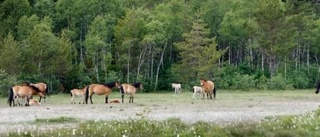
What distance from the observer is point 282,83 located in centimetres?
6856

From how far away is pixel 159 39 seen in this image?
6862 cm

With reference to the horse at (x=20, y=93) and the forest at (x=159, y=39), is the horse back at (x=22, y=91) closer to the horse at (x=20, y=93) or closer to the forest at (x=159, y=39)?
the horse at (x=20, y=93)

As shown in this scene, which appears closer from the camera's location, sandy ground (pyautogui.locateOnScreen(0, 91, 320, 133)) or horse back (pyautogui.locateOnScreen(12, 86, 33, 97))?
sandy ground (pyautogui.locateOnScreen(0, 91, 320, 133))

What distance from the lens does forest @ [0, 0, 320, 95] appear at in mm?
64062

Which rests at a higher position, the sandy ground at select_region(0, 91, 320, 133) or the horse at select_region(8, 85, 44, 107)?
the horse at select_region(8, 85, 44, 107)

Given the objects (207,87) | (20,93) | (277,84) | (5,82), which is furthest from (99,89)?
(277,84)

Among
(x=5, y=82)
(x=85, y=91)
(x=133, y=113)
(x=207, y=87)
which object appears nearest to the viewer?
(x=133, y=113)

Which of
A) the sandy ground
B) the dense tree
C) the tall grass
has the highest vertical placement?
the dense tree

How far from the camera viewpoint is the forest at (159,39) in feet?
210

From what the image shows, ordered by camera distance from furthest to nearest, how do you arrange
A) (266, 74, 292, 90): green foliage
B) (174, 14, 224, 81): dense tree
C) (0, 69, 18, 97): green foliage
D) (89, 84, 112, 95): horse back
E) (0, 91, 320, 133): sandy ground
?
1. (266, 74, 292, 90): green foliage
2. (174, 14, 224, 81): dense tree
3. (0, 69, 18, 97): green foliage
4. (89, 84, 112, 95): horse back
5. (0, 91, 320, 133): sandy ground

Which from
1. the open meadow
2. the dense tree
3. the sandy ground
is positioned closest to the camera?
the open meadow

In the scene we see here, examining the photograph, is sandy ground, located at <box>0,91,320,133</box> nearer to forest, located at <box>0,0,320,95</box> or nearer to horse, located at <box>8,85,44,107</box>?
horse, located at <box>8,85,44,107</box>

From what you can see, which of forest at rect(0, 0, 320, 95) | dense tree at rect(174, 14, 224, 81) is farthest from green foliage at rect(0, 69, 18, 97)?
dense tree at rect(174, 14, 224, 81)

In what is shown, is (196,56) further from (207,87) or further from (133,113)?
(133,113)
